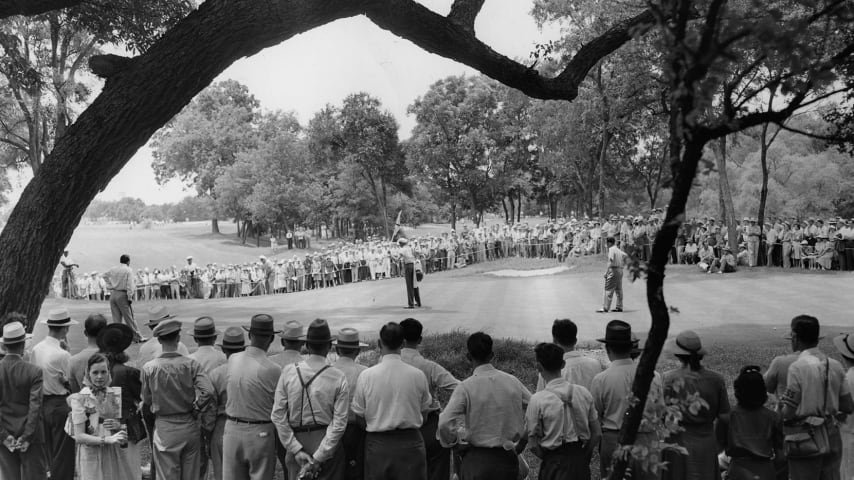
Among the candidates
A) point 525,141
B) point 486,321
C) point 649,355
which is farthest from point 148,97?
point 525,141

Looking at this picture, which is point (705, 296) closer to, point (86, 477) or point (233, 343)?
point (233, 343)

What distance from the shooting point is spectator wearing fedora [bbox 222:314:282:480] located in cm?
548

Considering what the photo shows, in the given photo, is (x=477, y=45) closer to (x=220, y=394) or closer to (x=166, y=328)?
(x=166, y=328)

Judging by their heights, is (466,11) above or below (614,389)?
above

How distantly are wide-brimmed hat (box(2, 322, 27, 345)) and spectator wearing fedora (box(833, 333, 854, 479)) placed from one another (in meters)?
6.81

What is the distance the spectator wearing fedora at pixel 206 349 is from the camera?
20.3 ft

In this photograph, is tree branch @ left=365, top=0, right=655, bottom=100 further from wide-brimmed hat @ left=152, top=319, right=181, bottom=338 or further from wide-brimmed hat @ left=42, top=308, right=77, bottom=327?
wide-brimmed hat @ left=42, top=308, right=77, bottom=327

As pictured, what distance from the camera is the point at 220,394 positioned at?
5852 millimetres

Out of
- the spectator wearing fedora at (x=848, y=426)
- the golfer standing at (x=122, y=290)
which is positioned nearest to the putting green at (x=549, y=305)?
the golfer standing at (x=122, y=290)

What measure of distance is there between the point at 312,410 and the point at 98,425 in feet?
5.78

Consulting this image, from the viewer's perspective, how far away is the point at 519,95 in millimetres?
41812

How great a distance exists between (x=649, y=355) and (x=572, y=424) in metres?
2.46

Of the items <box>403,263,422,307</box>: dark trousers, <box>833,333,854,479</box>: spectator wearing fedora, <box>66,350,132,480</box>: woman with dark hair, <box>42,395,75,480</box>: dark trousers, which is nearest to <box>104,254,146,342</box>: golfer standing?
<box>403,263,422,307</box>: dark trousers

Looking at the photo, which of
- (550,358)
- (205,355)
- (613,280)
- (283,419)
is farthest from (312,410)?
(613,280)
